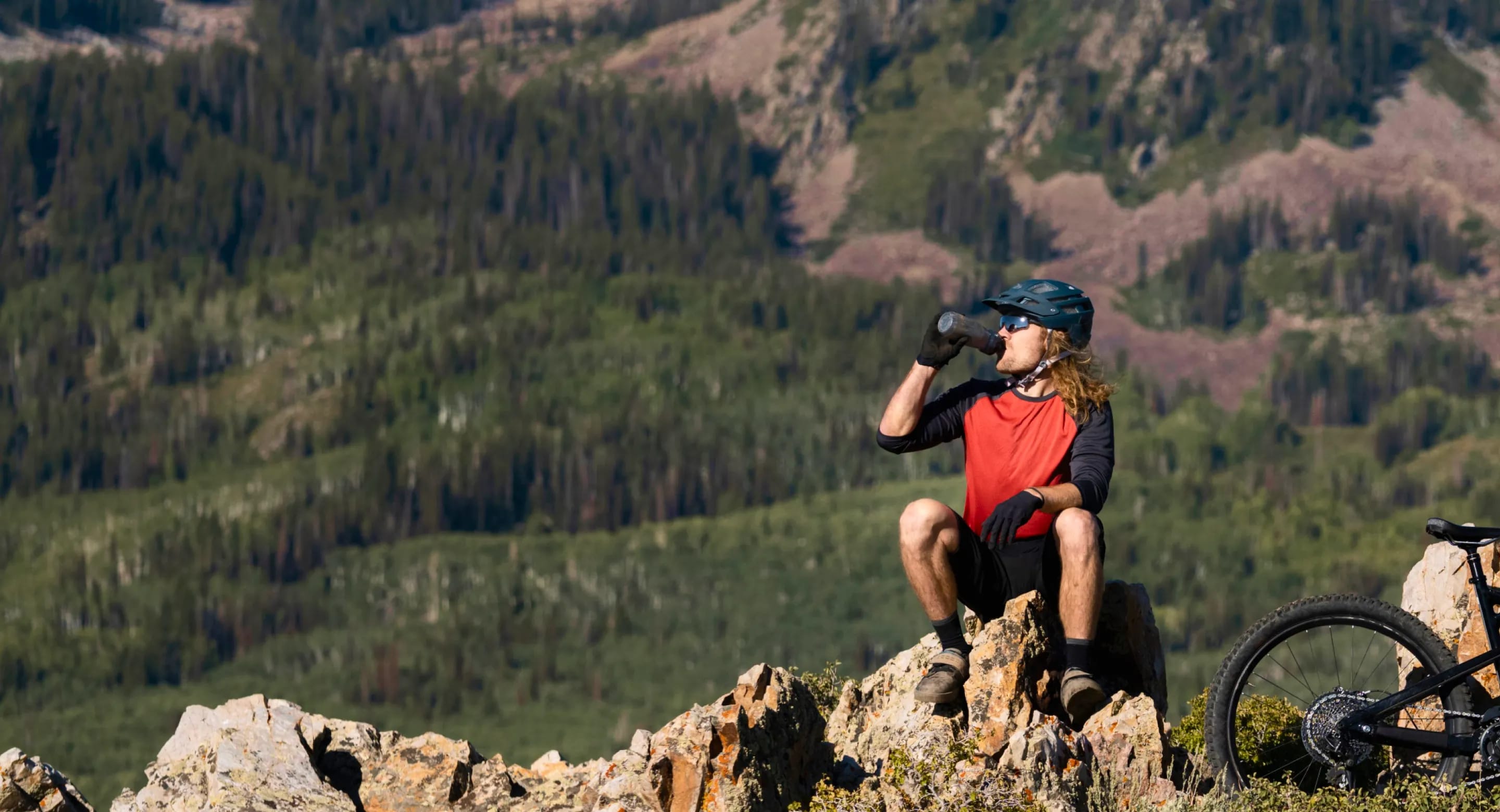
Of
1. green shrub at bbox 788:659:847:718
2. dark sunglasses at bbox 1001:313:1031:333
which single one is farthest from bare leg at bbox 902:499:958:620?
green shrub at bbox 788:659:847:718

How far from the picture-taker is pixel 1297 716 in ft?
72.7

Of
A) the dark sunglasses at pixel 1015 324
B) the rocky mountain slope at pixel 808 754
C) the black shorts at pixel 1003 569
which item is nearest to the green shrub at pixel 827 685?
the rocky mountain slope at pixel 808 754

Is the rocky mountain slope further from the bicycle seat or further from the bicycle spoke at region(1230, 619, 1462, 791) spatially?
the bicycle seat

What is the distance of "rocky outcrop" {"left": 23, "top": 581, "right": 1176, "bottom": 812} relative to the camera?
16.5 meters

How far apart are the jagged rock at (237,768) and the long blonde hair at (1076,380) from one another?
24.1ft

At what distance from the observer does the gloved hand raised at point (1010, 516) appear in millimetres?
16938

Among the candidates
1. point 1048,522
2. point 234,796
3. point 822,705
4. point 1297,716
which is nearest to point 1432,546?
point 1297,716

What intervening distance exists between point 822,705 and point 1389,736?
7272 mm

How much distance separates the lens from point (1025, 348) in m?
18.4

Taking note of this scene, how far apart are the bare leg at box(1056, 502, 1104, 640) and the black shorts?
12.6 inches

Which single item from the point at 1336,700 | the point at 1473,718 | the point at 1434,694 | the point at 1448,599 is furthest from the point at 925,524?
the point at 1448,599

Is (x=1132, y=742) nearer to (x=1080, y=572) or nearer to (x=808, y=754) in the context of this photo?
(x=1080, y=572)

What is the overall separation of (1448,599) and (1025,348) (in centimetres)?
487

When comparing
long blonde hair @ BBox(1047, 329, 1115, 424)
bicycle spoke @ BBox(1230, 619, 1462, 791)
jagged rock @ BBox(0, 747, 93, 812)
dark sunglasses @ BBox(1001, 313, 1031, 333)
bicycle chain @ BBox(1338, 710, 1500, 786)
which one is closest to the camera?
bicycle chain @ BBox(1338, 710, 1500, 786)
